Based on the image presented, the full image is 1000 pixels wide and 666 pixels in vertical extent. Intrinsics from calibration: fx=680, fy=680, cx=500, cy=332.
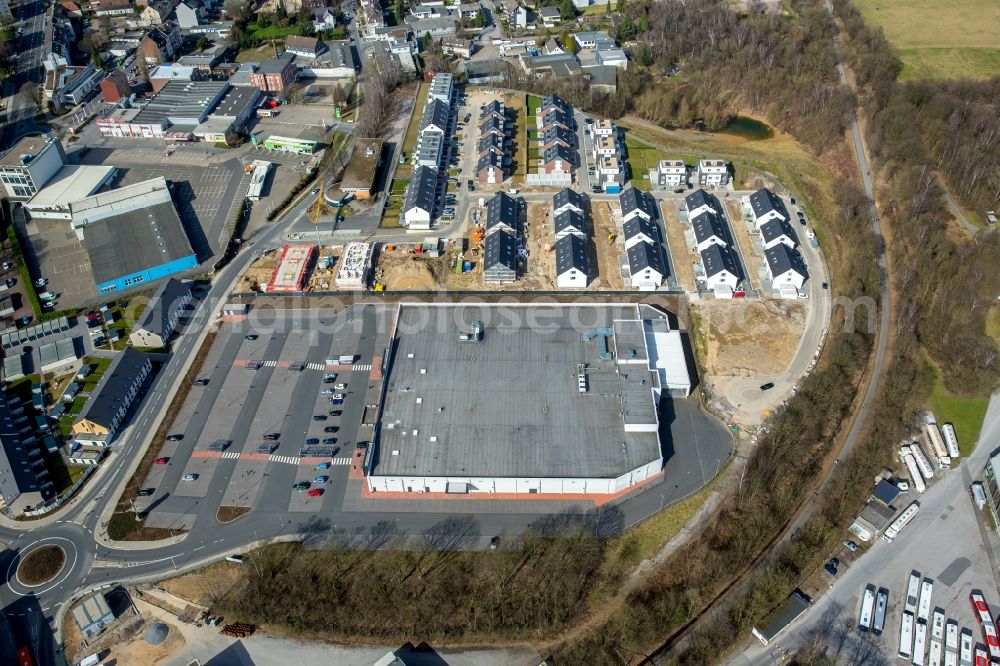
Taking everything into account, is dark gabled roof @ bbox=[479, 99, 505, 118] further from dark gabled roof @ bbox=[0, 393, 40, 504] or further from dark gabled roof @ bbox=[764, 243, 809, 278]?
dark gabled roof @ bbox=[0, 393, 40, 504]

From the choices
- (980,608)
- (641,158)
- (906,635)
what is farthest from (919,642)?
(641,158)

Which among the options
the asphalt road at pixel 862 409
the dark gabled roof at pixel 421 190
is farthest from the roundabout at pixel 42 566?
the dark gabled roof at pixel 421 190

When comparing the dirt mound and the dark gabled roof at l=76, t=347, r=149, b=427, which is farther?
the dirt mound

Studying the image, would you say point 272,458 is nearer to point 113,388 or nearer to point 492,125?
point 113,388

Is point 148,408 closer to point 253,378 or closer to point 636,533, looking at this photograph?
point 253,378

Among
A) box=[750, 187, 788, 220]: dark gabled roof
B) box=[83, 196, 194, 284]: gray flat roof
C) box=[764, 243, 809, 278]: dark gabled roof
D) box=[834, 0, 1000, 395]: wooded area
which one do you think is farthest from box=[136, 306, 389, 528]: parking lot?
box=[834, 0, 1000, 395]: wooded area

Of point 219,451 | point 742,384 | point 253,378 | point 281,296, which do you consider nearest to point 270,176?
point 281,296
